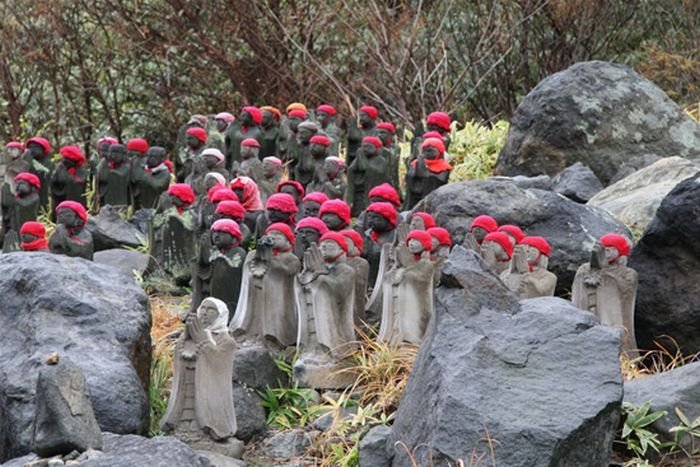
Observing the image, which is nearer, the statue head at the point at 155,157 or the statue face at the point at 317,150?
the statue face at the point at 317,150

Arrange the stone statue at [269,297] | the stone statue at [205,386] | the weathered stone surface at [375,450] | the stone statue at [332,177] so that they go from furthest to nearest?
the stone statue at [332,177] < the stone statue at [269,297] < the stone statue at [205,386] < the weathered stone surface at [375,450]

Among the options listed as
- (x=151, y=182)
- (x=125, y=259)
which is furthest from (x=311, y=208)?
(x=151, y=182)

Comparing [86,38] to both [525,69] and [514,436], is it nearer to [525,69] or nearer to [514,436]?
[525,69]

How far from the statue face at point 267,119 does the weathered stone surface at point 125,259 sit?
11.9 ft

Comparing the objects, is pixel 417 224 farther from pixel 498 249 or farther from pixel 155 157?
pixel 155 157

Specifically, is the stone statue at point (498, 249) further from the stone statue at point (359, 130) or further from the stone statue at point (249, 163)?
the stone statue at point (359, 130)

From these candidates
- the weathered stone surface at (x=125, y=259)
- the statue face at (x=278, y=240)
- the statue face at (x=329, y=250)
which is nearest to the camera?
the statue face at (x=329, y=250)

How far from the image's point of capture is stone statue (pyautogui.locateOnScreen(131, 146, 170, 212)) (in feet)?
50.1

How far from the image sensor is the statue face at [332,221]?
11.5m

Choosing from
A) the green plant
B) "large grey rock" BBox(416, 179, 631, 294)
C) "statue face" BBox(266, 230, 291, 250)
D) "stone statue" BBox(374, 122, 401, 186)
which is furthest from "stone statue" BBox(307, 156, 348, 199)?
the green plant

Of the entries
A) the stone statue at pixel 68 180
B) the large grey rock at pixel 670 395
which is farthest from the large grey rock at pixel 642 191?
the stone statue at pixel 68 180

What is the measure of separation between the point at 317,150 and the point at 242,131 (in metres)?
2.02

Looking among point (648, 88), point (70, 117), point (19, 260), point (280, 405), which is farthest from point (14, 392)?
point (70, 117)

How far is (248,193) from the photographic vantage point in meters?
13.5
